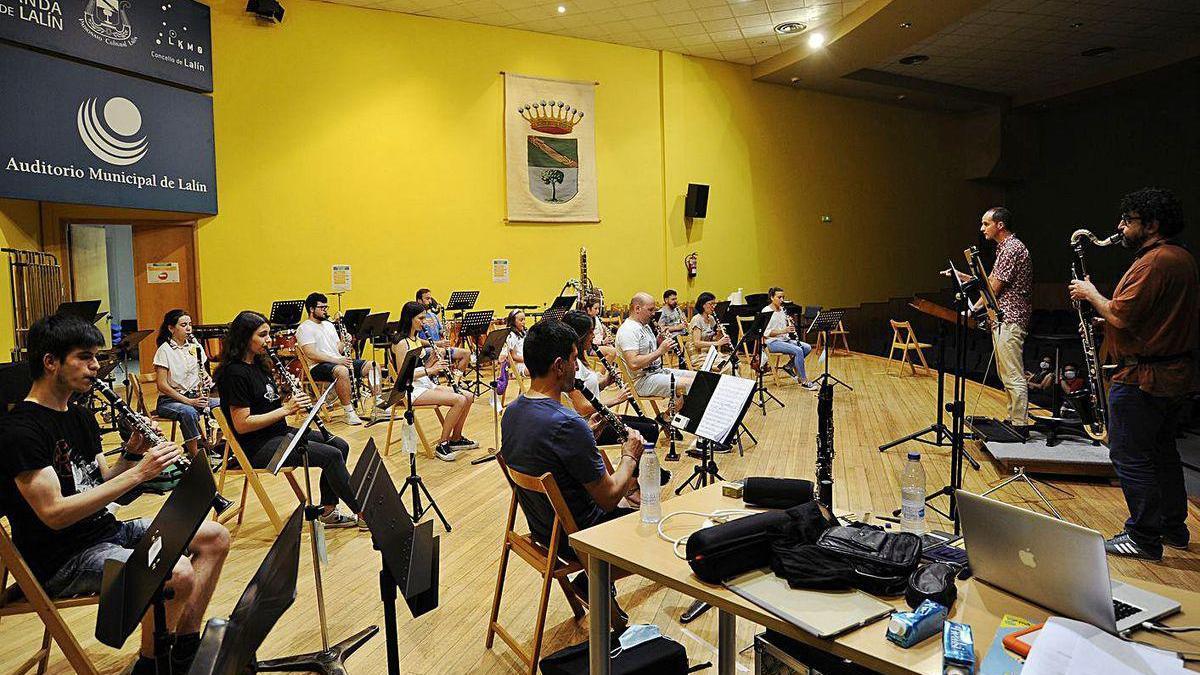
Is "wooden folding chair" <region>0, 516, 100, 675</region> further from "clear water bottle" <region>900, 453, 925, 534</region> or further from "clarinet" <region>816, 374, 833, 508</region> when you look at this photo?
"clear water bottle" <region>900, 453, 925, 534</region>

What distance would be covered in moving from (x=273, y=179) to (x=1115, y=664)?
10.4 m

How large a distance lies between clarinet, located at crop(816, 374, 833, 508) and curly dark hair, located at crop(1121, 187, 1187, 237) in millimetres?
2369

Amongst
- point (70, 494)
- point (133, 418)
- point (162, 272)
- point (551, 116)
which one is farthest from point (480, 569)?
point (551, 116)

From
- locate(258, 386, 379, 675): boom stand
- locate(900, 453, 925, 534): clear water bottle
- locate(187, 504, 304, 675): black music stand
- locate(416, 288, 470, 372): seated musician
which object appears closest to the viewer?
locate(187, 504, 304, 675): black music stand

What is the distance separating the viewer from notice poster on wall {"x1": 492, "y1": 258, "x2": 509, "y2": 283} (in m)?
11.5

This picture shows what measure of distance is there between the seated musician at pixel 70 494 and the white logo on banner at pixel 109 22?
283 inches

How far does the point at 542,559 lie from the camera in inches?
113

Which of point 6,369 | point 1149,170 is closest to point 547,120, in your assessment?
point 6,369

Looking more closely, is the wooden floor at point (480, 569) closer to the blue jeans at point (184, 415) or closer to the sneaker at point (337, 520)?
the sneaker at point (337, 520)

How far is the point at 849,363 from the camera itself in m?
11.8

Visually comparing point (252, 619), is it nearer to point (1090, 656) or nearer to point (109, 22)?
point (1090, 656)

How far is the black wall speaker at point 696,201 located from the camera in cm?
1302

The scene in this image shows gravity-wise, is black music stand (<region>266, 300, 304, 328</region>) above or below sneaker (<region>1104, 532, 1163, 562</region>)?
above

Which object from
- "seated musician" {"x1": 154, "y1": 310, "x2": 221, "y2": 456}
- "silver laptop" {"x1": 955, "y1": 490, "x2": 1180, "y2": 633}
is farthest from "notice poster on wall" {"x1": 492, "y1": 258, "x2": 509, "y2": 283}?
"silver laptop" {"x1": 955, "y1": 490, "x2": 1180, "y2": 633}
